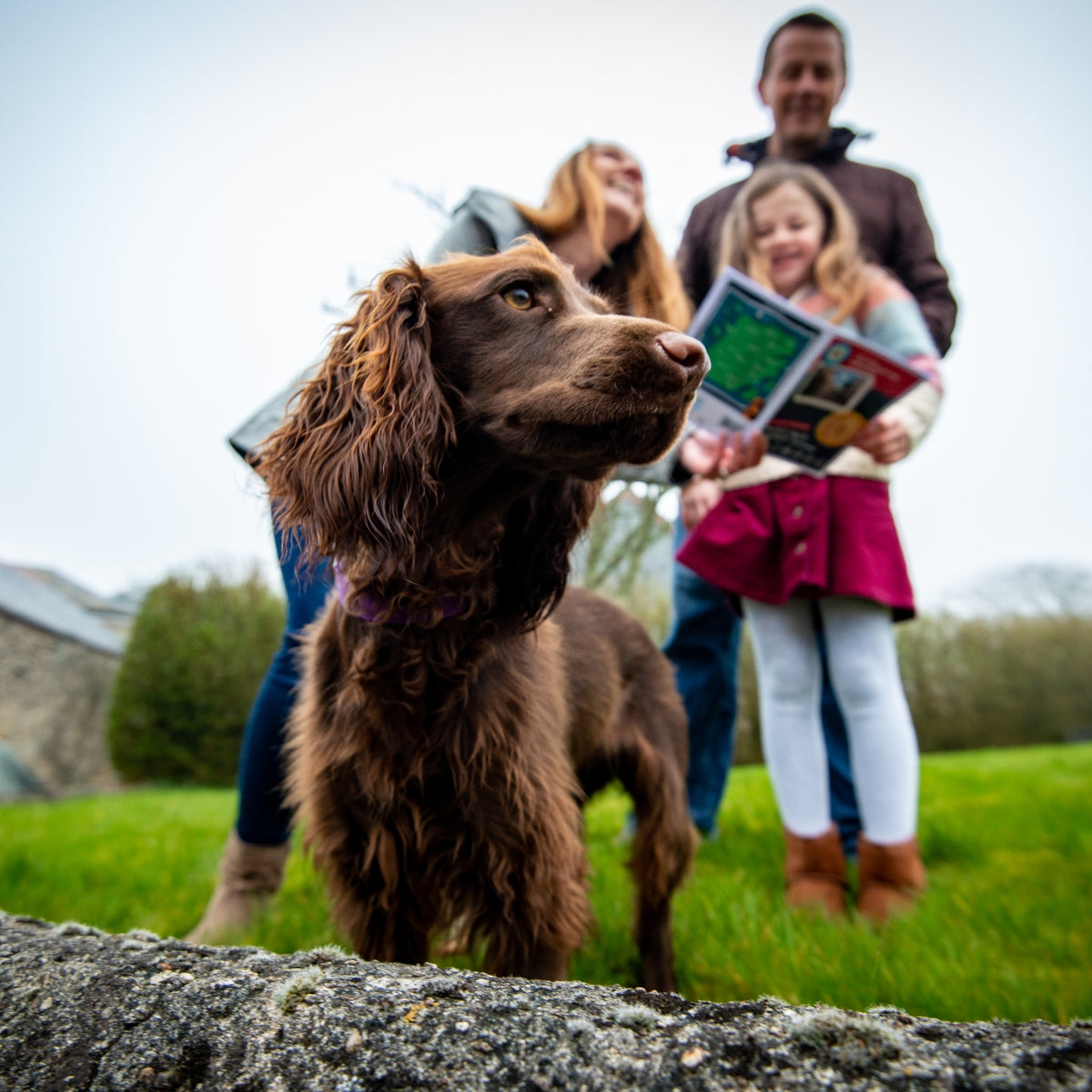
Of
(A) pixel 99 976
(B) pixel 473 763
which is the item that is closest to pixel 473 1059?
(A) pixel 99 976

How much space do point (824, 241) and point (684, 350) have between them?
5.76 feet

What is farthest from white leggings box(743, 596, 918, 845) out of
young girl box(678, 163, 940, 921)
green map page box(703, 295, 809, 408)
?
green map page box(703, 295, 809, 408)

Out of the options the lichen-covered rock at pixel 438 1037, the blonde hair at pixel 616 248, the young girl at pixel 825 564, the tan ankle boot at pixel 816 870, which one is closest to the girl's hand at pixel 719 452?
the young girl at pixel 825 564

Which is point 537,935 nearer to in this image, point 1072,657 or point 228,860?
point 228,860

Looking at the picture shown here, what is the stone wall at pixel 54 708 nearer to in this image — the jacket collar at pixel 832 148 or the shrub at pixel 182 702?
the shrub at pixel 182 702

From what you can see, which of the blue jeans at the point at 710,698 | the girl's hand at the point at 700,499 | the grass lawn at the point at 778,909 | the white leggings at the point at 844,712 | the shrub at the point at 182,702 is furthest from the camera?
the shrub at the point at 182,702

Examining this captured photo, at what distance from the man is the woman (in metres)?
0.41

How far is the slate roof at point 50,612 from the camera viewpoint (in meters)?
15.1

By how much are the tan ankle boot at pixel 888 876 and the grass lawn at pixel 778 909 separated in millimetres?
74

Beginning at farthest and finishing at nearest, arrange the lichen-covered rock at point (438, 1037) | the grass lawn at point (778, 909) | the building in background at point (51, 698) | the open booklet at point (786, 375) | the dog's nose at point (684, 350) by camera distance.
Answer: the building in background at point (51, 698) → the open booklet at point (786, 375) → the grass lawn at point (778, 909) → the dog's nose at point (684, 350) → the lichen-covered rock at point (438, 1037)

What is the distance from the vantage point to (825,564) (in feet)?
8.53

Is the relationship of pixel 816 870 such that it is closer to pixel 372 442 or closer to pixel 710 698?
pixel 710 698

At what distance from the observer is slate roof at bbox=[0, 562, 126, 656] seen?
15102mm

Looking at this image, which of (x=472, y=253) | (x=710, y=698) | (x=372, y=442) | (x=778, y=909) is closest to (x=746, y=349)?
(x=472, y=253)
